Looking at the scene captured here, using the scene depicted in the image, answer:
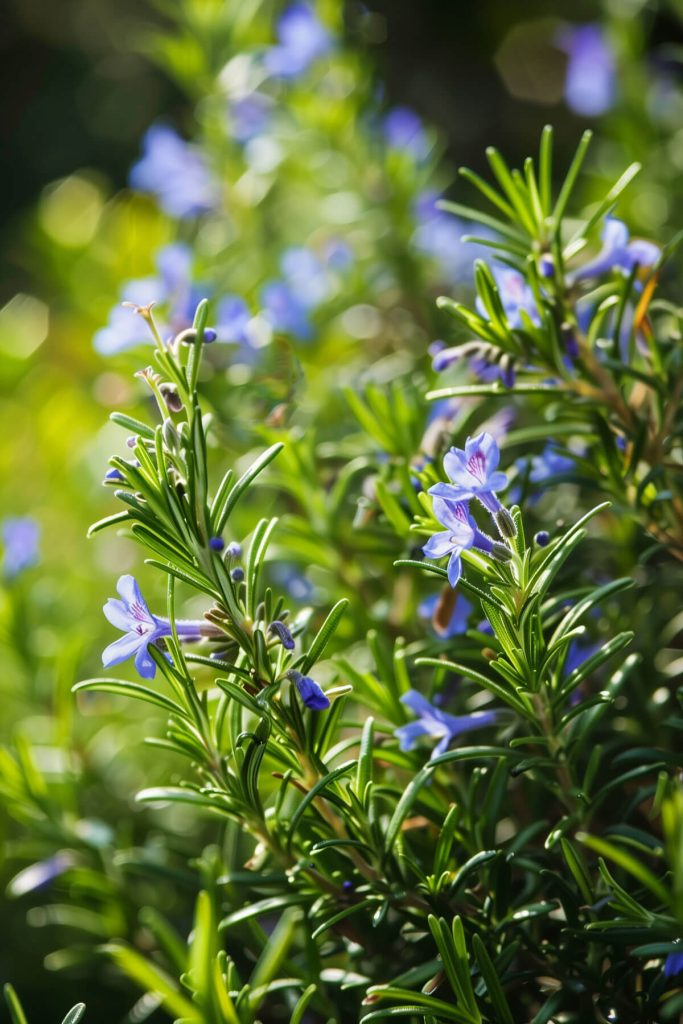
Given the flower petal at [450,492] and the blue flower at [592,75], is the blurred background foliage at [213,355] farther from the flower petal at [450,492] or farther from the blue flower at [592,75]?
the flower petal at [450,492]

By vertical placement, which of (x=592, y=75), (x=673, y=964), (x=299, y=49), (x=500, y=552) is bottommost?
(x=673, y=964)

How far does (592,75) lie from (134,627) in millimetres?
1655

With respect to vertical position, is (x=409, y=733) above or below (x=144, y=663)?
below

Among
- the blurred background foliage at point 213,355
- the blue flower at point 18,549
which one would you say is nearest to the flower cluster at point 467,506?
the blurred background foliage at point 213,355

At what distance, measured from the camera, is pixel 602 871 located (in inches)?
29.9

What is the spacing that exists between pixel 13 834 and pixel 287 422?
2.94 ft

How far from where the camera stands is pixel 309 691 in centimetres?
78

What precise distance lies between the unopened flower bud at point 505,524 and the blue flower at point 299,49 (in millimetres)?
1312

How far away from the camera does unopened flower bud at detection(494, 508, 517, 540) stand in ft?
2.44

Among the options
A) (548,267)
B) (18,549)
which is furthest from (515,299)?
(18,549)

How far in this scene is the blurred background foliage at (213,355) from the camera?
3.89ft

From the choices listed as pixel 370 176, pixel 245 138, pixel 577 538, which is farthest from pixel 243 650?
pixel 245 138

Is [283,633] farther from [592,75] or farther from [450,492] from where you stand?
[592,75]

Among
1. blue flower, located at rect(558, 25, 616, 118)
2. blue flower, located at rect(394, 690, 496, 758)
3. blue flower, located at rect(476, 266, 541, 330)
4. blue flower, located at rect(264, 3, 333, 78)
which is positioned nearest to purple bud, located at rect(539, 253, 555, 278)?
blue flower, located at rect(476, 266, 541, 330)
